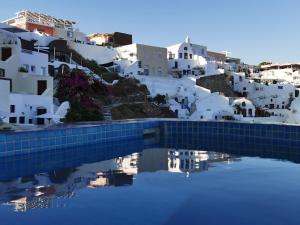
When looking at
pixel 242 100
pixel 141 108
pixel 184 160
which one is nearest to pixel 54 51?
pixel 141 108

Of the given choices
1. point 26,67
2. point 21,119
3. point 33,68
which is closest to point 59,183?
point 21,119

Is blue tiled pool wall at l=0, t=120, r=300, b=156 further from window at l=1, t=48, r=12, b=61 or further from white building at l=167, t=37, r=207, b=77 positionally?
white building at l=167, t=37, r=207, b=77

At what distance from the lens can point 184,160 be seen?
11641 mm

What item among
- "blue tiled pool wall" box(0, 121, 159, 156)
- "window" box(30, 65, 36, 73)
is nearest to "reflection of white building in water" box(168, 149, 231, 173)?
"blue tiled pool wall" box(0, 121, 159, 156)

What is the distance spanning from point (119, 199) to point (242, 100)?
31836mm

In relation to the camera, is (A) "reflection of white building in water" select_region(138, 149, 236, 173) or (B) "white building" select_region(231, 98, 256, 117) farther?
(B) "white building" select_region(231, 98, 256, 117)

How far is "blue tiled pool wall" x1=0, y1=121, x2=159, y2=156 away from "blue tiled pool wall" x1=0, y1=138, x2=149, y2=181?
0.73ft

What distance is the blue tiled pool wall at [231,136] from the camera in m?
14.8

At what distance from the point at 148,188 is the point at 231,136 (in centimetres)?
994

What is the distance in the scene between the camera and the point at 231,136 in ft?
56.3

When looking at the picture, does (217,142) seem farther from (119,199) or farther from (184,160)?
(119,199)

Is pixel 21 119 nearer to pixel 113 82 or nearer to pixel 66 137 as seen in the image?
pixel 66 137

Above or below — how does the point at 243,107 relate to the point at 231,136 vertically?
above

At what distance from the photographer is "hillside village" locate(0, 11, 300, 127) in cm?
1966
